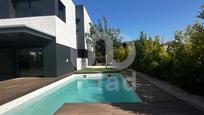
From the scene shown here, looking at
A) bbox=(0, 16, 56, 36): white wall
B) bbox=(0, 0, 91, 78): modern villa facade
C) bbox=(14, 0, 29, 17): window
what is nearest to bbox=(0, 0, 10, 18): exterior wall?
bbox=(0, 0, 91, 78): modern villa facade

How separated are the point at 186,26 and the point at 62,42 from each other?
1077 cm

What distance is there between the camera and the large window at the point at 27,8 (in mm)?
17688

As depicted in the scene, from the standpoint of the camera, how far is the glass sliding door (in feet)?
59.3

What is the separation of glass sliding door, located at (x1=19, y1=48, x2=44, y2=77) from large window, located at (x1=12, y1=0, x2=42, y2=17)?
2.90 meters

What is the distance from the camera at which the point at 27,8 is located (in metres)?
17.8

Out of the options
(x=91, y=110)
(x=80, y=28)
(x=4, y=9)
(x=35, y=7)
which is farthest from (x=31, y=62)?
(x=80, y=28)

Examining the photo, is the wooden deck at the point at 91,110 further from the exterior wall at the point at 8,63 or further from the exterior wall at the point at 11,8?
the exterior wall at the point at 8,63

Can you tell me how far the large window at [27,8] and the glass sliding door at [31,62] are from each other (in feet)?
9.52

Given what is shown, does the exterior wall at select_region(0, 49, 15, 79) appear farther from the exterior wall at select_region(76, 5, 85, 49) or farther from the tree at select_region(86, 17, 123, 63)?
the tree at select_region(86, 17, 123, 63)

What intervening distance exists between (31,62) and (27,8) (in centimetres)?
433

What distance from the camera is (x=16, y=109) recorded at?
26.8 feet

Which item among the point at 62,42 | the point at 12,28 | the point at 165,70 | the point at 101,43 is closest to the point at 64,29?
the point at 62,42

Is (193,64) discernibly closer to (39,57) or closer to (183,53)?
(183,53)

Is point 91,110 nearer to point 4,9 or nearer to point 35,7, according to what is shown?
point 35,7
